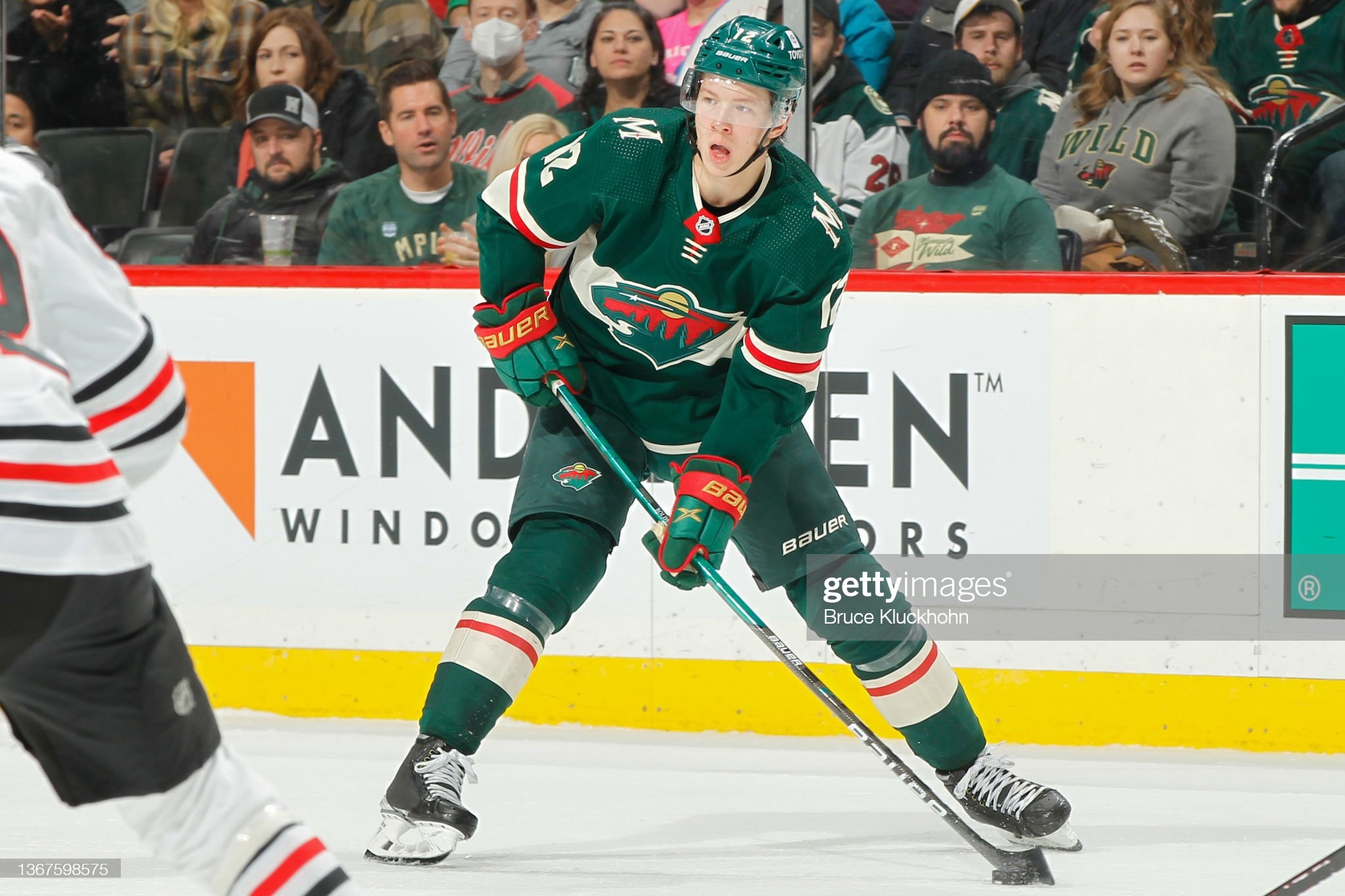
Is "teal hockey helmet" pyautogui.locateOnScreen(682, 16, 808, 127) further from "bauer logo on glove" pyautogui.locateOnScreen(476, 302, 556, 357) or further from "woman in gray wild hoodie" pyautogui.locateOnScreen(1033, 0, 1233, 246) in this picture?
"woman in gray wild hoodie" pyautogui.locateOnScreen(1033, 0, 1233, 246)

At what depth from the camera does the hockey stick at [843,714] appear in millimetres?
2375

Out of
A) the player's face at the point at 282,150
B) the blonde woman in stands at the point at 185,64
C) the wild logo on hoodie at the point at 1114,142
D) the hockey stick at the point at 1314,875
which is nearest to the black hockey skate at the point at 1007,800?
the hockey stick at the point at 1314,875

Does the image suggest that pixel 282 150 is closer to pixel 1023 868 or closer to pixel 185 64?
pixel 185 64

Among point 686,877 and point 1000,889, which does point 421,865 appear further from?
point 1000,889

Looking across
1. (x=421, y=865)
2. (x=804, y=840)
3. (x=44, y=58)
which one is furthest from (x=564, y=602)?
(x=44, y=58)

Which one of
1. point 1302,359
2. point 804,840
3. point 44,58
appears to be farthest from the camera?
point 44,58

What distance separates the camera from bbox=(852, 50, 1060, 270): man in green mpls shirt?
3.35 meters

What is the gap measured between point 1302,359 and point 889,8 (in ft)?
3.85

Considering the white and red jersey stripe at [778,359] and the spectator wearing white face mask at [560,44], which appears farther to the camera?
the spectator wearing white face mask at [560,44]

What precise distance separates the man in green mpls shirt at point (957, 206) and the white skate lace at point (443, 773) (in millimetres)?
1525

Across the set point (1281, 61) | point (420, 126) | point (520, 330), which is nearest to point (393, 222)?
point (420, 126)

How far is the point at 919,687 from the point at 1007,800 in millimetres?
213

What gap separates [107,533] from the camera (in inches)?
49.7

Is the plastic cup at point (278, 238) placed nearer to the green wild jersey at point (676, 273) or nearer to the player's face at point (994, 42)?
the green wild jersey at point (676, 273)
